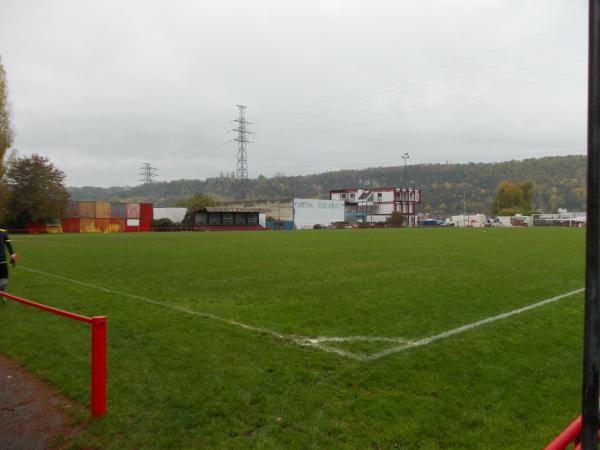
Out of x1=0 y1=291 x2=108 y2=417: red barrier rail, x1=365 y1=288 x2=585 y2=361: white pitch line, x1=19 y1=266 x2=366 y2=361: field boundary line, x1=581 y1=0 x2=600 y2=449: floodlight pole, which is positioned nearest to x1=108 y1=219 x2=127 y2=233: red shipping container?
x1=19 y1=266 x2=366 y2=361: field boundary line

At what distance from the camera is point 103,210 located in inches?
2790

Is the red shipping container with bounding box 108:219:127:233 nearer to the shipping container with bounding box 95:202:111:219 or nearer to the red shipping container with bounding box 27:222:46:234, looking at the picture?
the shipping container with bounding box 95:202:111:219

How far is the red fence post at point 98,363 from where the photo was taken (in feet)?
13.6

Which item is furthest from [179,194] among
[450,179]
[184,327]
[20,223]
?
[184,327]

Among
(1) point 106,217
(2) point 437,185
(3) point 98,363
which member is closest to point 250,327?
(3) point 98,363

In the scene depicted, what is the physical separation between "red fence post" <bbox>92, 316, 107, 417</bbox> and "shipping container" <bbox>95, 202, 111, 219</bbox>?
238 feet

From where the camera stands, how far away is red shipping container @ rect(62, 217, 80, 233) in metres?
65.3

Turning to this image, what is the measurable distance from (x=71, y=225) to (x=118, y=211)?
8.05 meters

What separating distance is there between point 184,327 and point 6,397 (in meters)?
→ 3.08

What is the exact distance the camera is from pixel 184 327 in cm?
770

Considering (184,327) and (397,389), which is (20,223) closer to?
(184,327)

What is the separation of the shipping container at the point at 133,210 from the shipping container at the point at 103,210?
3.14m

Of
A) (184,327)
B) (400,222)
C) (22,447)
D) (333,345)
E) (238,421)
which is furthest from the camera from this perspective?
(400,222)

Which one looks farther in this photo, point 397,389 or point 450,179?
Answer: point 450,179
